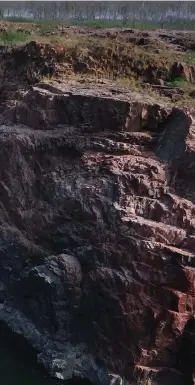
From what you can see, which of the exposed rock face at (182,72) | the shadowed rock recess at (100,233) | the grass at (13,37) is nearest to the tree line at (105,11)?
the grass at (13,37)

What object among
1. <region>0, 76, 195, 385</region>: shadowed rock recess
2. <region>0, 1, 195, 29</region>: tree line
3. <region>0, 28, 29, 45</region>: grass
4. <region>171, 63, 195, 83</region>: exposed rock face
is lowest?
<region>0, 76, 195, 385</region>: shadowed rock recess

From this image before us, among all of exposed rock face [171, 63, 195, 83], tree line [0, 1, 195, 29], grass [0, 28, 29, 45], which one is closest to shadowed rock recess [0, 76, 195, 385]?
exposed rock face [171, 63, 195, 83]

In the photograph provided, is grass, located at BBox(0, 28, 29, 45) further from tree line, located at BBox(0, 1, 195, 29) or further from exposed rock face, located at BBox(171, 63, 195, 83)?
tree line, located at BBox(0, 1, 195, 29)

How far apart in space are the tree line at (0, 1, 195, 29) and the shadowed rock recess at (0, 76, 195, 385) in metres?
38.5

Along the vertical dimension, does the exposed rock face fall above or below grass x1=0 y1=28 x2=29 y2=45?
below

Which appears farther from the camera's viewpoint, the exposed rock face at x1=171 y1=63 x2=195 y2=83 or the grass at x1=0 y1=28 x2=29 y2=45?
the grass at x1=0 y1=28 x2=29 y2=45

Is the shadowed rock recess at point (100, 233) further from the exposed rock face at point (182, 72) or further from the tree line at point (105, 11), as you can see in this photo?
the tree line at point (105, 11)

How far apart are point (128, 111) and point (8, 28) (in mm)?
12573

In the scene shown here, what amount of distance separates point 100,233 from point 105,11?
46.3 meters

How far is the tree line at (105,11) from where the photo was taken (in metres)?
52.9

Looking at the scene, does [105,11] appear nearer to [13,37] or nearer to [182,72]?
[13,37]

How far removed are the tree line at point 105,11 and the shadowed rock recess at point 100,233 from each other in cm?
3854

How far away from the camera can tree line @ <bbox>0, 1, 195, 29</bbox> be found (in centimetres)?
5291

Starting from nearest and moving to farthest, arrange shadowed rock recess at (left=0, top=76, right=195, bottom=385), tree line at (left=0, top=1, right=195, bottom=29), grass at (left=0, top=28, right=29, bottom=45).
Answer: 1. shadowed rock recess at (left=0, top=76, right=195, bottom=385)
2. grass at (left=0, top=28, right=29, bottom=45)
3. tree line at (left=0, top=1, right=195, bottom=29)
